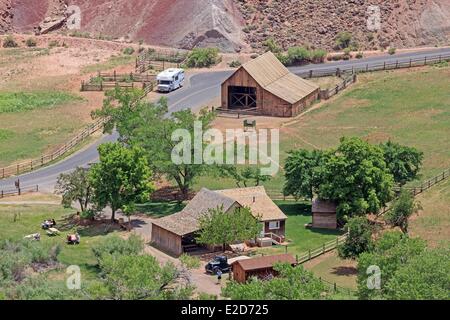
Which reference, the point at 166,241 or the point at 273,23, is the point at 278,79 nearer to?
the point at 273,23

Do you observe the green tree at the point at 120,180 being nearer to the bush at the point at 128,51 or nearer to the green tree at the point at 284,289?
the green tree at the point at 284,289

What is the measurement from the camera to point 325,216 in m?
77.7

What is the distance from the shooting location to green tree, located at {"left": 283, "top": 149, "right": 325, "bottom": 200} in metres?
79.4

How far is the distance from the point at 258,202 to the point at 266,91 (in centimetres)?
2691

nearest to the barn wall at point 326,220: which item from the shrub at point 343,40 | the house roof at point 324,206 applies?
the house roof at point 324,206

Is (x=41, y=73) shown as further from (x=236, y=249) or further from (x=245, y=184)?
(x=236, y=249)

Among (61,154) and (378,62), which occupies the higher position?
A: (378,62)

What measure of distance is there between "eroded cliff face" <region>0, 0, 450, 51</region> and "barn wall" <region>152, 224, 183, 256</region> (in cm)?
4862

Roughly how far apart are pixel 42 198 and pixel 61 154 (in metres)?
11.0

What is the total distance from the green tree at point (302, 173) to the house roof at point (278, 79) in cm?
2206

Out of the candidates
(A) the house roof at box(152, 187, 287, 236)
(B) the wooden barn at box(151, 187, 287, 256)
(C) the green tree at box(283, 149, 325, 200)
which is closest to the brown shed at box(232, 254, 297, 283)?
(B) the wooden barn at box(151, 187, 287, 256)

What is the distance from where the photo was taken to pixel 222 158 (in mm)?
85438
